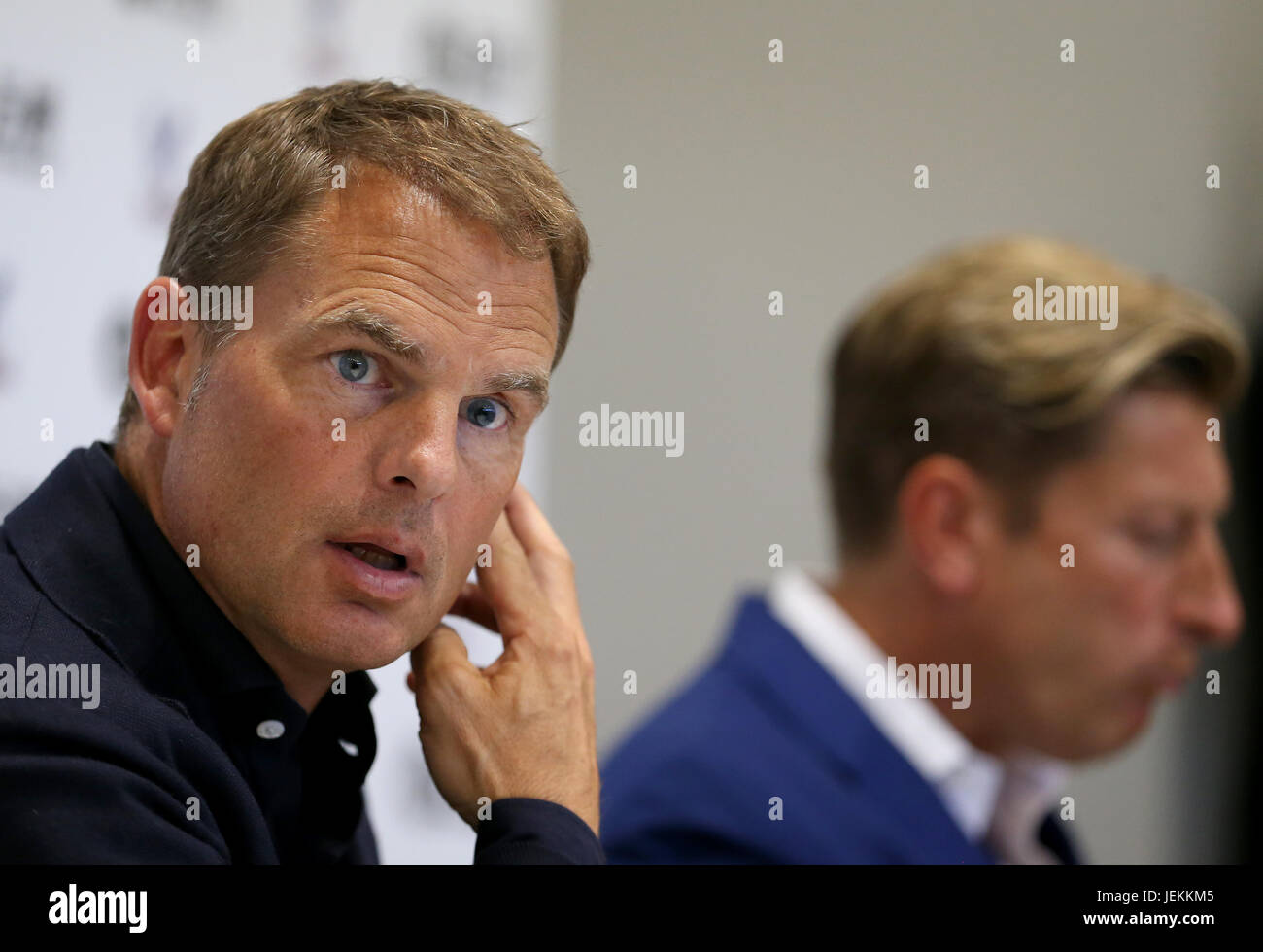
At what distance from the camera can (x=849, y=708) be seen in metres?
1.42

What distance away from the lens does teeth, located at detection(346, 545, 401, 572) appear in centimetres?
103

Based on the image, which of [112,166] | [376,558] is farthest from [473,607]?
[112,166]

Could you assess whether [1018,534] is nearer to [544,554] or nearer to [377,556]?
[544,554]

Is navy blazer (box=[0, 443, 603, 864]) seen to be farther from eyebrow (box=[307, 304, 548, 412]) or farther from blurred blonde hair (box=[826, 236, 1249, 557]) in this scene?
blurred blonde hair (box=[826, 236, 1249, 557])

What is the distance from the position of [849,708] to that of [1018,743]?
0.31m

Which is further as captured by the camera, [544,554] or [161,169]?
[161,169]

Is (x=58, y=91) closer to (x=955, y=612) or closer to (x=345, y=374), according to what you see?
(x=345, y=374)

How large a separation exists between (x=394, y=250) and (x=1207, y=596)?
1.14m

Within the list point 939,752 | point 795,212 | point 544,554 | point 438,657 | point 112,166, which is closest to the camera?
point 438,657

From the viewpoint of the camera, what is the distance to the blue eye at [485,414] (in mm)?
1064

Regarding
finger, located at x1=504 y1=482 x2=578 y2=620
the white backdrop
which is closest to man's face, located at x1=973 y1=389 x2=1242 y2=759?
finger, located at x1=504 y1=482 x2=578 y2=620

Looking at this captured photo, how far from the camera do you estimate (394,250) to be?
3.33ft
